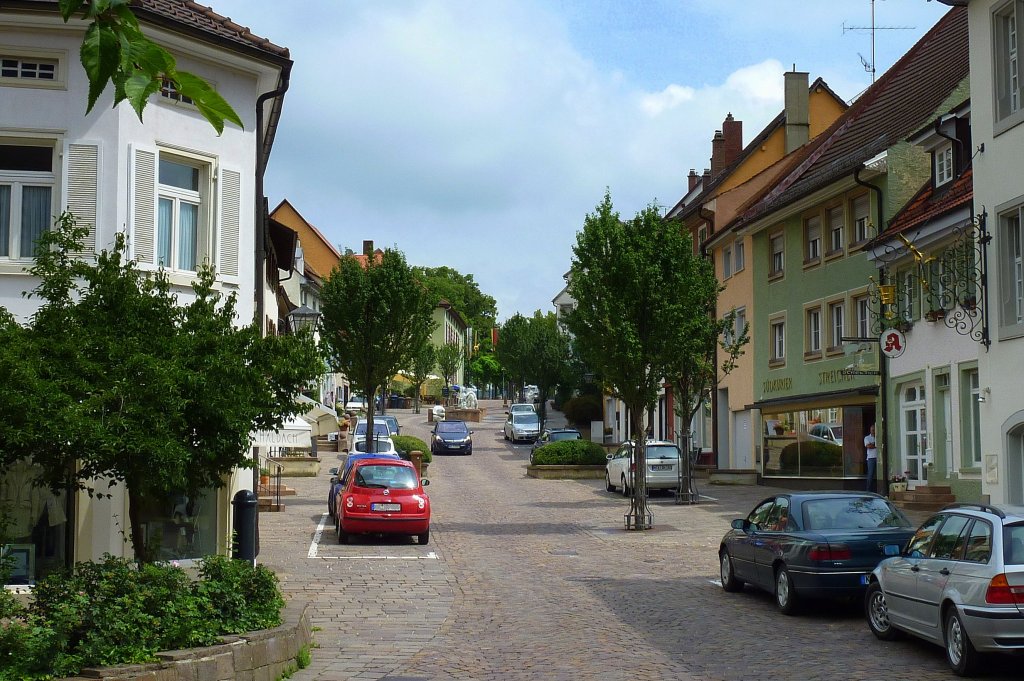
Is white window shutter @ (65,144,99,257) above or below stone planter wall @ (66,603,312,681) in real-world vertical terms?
above

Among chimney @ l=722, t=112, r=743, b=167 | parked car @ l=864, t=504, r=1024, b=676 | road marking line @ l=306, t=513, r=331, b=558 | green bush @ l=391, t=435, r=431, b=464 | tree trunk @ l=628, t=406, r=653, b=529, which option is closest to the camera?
parked car @ l=864, t=504, r=1024, b=676

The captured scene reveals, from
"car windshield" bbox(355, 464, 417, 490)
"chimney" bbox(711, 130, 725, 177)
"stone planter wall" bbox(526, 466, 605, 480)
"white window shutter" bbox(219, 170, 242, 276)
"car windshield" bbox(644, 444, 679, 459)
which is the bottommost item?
"stone planter wall" bbox(526, 466, 605, 480)

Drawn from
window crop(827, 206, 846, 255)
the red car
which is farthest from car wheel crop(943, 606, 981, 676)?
window crop(827, 206, 846, 255)

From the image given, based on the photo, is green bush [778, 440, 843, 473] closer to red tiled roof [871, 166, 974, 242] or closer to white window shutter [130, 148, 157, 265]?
red tiled roof [871, 166, 974, 242]

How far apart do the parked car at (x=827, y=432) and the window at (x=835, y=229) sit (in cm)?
516

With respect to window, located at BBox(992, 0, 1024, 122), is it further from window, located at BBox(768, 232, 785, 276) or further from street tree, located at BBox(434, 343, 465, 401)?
street tree, located at BBox(434, 343, 465, 401)

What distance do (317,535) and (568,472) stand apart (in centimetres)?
1865

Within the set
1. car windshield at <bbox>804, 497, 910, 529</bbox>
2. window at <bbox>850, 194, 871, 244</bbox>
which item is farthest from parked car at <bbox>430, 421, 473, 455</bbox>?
car windshield at <bbox>804, 497, 910, 529</bbox>

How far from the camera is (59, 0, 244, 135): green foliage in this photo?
13.1ft

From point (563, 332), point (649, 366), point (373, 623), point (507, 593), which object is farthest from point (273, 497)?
point (563, 332)

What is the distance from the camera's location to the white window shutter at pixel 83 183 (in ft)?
55.2

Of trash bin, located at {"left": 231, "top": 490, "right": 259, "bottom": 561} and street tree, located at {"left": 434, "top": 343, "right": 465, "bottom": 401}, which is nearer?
trash bin, located at {"left": 231, "top": 490, "right": 259, "bottom": 561}

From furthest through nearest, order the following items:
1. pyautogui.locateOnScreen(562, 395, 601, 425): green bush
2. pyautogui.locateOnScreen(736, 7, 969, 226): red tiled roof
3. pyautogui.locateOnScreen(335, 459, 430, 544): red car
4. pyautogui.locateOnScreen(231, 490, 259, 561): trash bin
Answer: pyautogui.locateOnScreen(562, 395, 601, 425): green bush, pyautogui.locateOnScreen(736, 7, 969, 226): red tiled roof, pyautogui.locateOnScreen(335, 459, 430, 544): red car, pyautogui.locateOnScreen(231, 490, 259, 561): trash bin

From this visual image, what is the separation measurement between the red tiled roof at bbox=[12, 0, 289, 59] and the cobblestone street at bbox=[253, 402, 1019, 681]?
7.94 m
